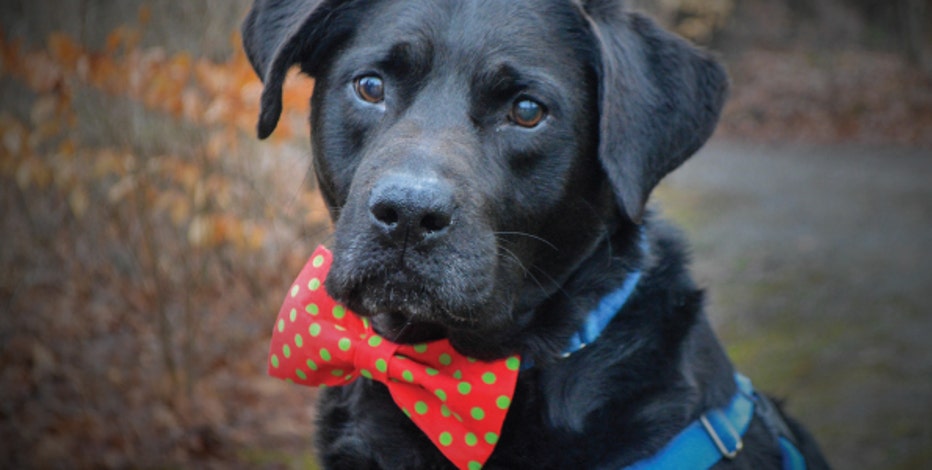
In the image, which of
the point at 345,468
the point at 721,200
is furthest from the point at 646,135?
the point at 721,200

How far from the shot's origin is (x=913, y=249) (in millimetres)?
9281

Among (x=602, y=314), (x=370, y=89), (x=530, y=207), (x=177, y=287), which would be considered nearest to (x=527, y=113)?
(x=530, y=207)

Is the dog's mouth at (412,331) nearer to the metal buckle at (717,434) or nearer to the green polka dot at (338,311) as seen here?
the green polka dot at (338,311)

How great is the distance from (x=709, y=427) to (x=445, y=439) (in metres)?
0.80

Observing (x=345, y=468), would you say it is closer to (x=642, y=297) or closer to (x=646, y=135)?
(x=642, y=297)

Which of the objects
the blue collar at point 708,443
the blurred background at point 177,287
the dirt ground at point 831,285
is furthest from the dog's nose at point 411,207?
the blurred background at point 177,287

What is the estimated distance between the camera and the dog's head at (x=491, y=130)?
2.28 metres

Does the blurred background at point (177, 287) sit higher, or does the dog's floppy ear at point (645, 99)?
the dog's floppy ear at point (645, 99)

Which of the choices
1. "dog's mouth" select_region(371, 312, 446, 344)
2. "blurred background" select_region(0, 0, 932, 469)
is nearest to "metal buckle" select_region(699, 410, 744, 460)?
"dog's mouth" select_region(371, 312, 446, 344)

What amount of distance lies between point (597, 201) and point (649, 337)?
485 millimetres

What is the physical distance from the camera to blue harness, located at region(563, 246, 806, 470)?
232cm

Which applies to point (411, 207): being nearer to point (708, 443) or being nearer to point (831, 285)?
point (708, 443)

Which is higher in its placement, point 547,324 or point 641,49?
point 641,49

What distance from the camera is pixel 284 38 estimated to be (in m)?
2.62
